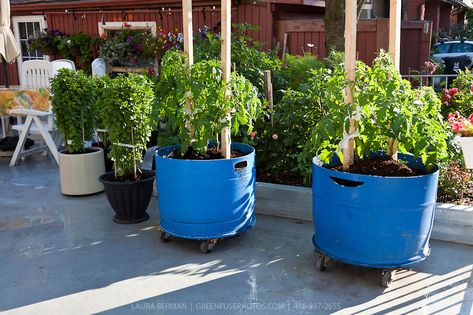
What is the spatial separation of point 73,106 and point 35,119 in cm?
152

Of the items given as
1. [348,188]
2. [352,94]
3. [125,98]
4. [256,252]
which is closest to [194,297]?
[256,252]

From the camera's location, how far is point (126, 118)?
4352 mm

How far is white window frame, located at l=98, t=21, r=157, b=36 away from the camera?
31.0 feet

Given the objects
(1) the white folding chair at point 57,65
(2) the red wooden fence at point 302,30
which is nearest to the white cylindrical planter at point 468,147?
(2) the red wooden fence at point 302,30

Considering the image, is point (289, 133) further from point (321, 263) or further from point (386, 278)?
point (386, 278)

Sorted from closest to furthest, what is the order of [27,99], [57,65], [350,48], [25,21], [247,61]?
[350,48] → [247,61] → [27,99] → [57,65] → [25,21]

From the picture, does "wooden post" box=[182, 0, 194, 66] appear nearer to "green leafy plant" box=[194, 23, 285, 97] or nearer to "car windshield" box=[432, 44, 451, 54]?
"green leafy plant" box=[194, 23, 285, 97]

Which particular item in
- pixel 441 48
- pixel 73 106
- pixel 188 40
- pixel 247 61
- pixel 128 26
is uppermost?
pixel 128 26

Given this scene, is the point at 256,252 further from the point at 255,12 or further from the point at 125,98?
the point at 255,12

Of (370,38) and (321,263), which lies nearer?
(321,263)

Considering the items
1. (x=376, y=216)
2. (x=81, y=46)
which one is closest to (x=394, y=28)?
(x=376, y=216)

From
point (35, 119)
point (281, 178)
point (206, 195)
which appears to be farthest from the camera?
point (35, 119)

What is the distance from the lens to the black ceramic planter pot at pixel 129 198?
4.30 meters

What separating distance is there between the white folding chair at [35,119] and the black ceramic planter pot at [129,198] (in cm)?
224
